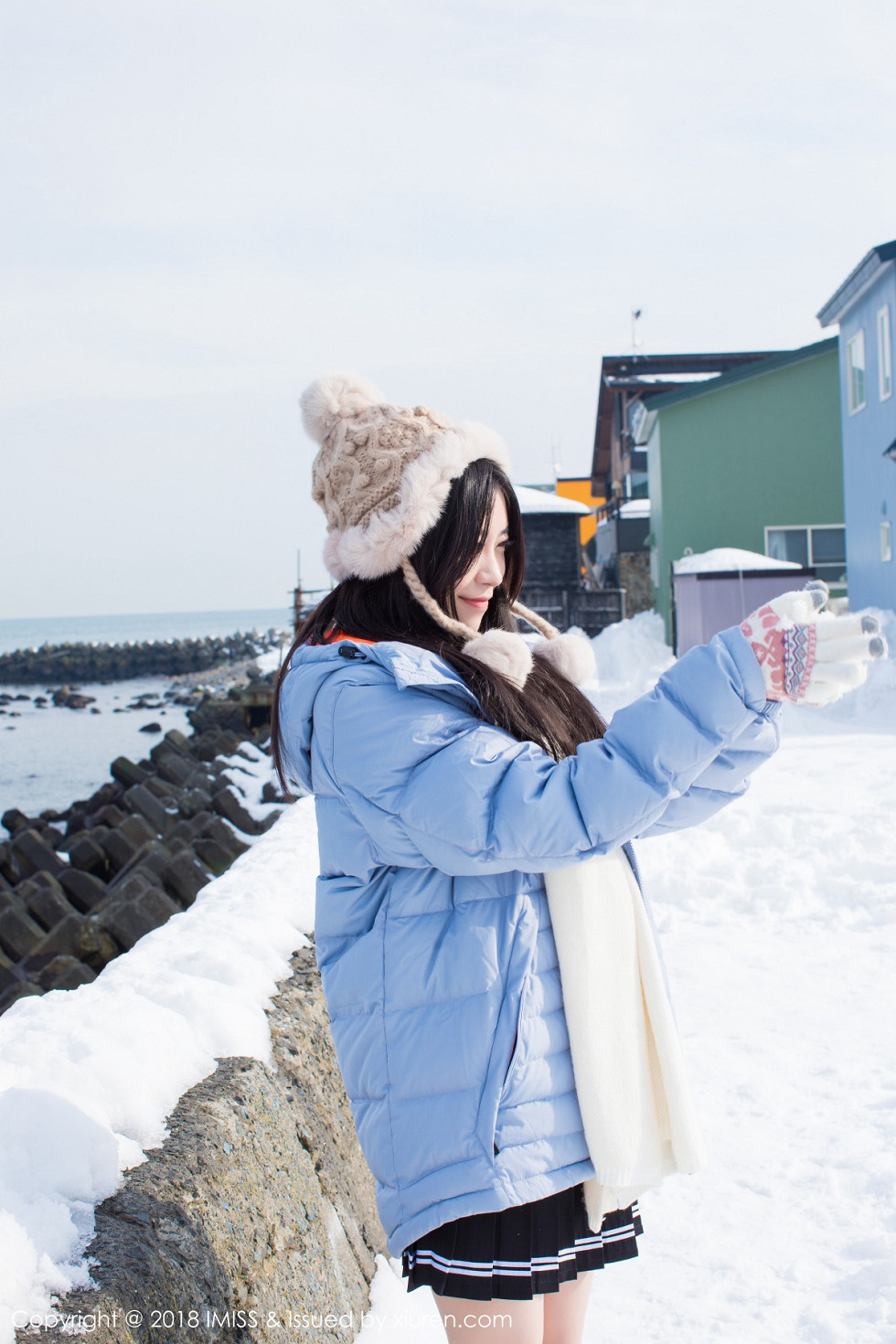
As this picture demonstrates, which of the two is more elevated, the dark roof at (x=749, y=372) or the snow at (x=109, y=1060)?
the dark roof at (x=749, y=372)

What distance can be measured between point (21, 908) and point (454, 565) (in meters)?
7.17

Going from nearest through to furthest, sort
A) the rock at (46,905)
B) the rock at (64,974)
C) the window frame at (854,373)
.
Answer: the rock at (64,974), the rock at (46,905), the window frame at (854,373)

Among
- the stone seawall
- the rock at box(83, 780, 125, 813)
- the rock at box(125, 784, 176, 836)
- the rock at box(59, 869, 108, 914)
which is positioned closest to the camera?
the stone seawall

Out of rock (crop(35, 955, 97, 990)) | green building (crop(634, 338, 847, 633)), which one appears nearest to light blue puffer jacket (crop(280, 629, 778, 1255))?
rock (crop(35, 955, 97, 990))

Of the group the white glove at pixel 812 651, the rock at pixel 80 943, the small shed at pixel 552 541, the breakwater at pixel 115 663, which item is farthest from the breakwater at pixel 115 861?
the breakwater at pixel 115 663

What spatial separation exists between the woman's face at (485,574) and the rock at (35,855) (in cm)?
937

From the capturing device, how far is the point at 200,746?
17.4m

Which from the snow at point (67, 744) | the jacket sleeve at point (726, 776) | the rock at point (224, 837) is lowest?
the snow at point (67, 744)

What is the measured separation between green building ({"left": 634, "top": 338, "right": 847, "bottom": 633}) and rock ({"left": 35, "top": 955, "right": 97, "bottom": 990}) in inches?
593

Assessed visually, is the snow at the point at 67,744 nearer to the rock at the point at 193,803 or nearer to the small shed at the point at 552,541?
the rock at the point at 193,803

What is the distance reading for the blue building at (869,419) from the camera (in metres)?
12.5

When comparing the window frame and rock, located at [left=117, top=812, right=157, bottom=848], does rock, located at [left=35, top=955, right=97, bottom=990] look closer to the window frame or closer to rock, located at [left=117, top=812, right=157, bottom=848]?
rock, located at [left=117, top=812, right=157, bottom=848]

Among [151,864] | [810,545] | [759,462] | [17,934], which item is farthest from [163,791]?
[810,545]

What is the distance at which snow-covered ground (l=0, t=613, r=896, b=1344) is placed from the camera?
1750 mm
